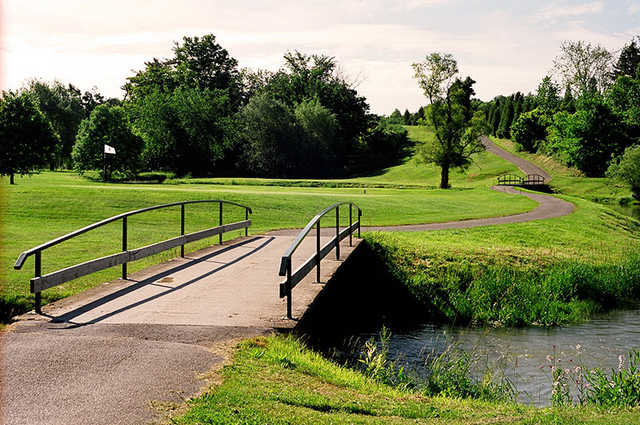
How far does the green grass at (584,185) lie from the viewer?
6275cm

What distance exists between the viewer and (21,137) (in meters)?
48.3

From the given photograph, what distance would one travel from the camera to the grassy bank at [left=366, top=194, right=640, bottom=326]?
16672 millimetres

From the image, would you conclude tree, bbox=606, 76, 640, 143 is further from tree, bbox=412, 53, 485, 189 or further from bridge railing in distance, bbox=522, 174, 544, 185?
tree, bbox=412, 53, 485, 189

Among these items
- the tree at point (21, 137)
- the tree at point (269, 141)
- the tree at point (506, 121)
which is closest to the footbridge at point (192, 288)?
the tree at point (21, 137)

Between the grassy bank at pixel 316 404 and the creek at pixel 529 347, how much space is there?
8.91 ft

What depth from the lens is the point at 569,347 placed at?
13172mm

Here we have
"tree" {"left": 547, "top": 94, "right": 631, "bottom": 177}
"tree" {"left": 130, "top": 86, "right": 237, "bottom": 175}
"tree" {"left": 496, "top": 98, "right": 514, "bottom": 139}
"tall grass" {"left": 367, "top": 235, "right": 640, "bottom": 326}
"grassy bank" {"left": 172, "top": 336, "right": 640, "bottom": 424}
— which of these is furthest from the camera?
"tree" {"left": 496, "top": 98, "right": 514, "bottom": 139}

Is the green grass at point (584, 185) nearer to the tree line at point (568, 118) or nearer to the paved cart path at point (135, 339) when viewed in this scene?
the tree line at point (568, 118)

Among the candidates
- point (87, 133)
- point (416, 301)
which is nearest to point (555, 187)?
point (87, 133)

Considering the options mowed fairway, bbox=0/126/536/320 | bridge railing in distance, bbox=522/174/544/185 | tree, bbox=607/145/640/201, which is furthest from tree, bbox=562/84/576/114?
mowed fairway, bbox=0/126/536/320

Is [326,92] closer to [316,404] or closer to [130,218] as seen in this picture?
[130,218]

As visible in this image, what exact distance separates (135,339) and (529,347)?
876 cm

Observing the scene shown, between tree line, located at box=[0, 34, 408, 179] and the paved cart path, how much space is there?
133ft

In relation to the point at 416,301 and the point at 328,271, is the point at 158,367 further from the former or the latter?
the point at 416,301
